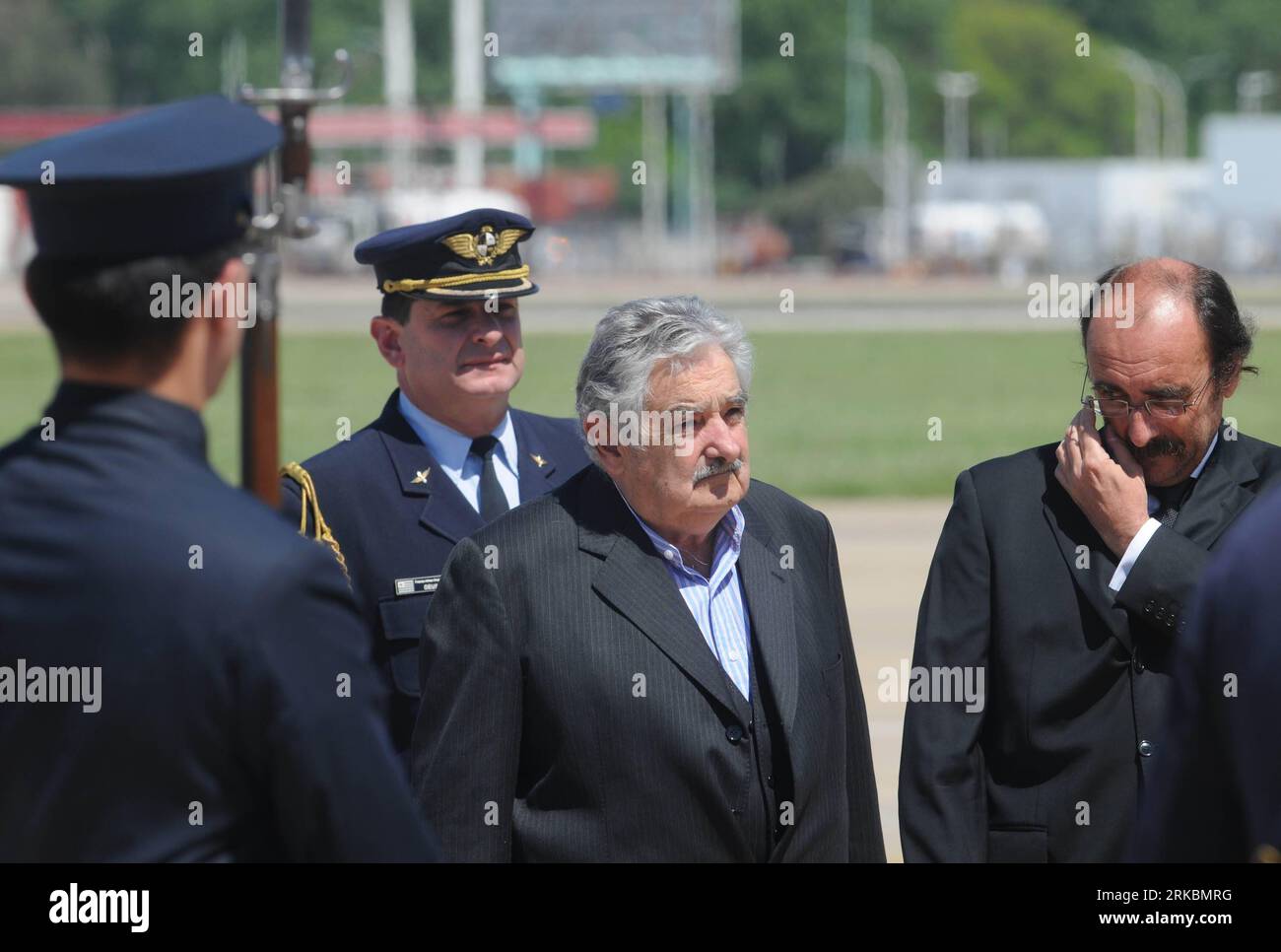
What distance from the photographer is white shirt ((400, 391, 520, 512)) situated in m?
4.41

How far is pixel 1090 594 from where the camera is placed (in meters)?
3.72

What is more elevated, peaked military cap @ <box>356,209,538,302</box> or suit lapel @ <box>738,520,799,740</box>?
peaked military cap @ <box>356,209,538,302</box>

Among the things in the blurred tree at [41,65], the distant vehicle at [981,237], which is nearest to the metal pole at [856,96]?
the distant vehicle at [981,237]

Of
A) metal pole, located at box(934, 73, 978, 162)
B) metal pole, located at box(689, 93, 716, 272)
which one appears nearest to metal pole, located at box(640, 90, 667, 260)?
metal pole, located at box(689, 93, 716, 272)

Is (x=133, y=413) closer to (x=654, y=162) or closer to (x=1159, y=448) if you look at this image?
(x=1159, y=448)

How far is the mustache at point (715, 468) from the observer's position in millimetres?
3475

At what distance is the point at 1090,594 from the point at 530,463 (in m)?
1.33

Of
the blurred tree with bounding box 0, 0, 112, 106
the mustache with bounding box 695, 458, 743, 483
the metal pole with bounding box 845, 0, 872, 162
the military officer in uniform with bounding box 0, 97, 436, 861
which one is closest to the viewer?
the military officer in uniform with bounding box 0, 97, 436, 861

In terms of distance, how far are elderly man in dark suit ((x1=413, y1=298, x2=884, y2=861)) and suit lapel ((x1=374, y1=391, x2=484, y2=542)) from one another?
25.5 inches

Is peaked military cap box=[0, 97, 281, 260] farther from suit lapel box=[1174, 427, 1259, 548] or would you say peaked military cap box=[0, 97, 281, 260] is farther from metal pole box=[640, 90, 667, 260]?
metal pole box=[640, 90, 667, 260]

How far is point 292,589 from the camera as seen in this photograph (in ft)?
7.02

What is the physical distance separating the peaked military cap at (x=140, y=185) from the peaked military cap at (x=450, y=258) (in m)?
2.14

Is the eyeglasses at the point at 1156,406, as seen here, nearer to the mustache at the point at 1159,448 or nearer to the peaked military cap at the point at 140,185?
the mustache at the point at 1159,448

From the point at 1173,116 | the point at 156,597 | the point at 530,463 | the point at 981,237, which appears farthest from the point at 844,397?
the point at 1173,116
